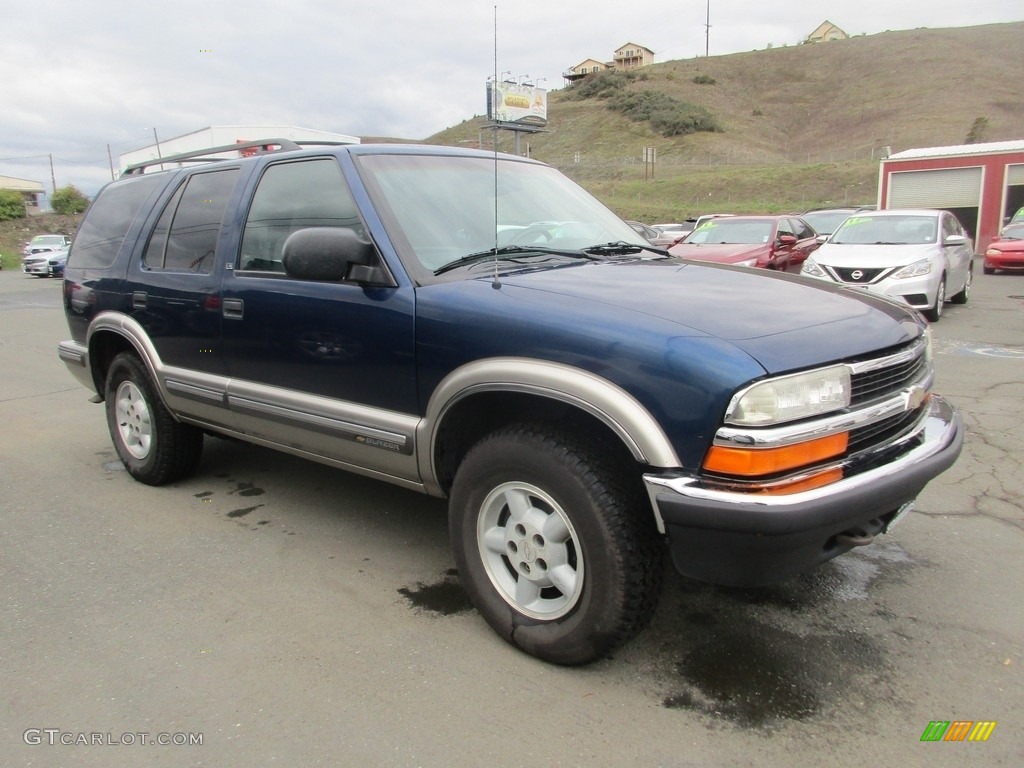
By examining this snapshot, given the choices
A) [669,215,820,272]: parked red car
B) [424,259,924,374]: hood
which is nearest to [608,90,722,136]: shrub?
[669,215,820,272]: parked red car

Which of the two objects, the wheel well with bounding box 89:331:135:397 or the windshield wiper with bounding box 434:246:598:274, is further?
the wheel well with bounding box 89:331:135:397

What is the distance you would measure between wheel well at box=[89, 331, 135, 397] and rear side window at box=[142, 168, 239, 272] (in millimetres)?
648

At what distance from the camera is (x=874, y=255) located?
10.8m

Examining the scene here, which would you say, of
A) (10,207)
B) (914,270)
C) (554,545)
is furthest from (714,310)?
(10,207)

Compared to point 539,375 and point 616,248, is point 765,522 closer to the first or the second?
point 539,375

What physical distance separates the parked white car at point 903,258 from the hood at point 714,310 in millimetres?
7675

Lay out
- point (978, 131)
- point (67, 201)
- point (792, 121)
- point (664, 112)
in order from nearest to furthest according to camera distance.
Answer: point (978, 131), point (67, 201), point (664, 112), point (792, 121)

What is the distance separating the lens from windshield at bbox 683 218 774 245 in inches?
484

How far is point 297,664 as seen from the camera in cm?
278

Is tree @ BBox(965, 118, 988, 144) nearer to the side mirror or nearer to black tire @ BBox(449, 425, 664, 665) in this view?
the side mirror

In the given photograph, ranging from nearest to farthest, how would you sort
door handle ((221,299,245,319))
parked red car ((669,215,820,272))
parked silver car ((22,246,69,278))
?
door handle ((221,299,245,319)) < parked red car ((669,215,820,272)) < parked silver car ((22,246,69,278))

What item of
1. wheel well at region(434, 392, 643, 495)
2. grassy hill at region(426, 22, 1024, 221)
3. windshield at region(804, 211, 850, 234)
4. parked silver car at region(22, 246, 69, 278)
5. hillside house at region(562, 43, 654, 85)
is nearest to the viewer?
wheel well at region(434, 392, 643, 495)

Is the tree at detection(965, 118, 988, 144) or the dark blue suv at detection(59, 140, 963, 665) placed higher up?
the tree at detection(965, 118, 988, 144)

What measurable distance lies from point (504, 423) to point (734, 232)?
35.2 ft
